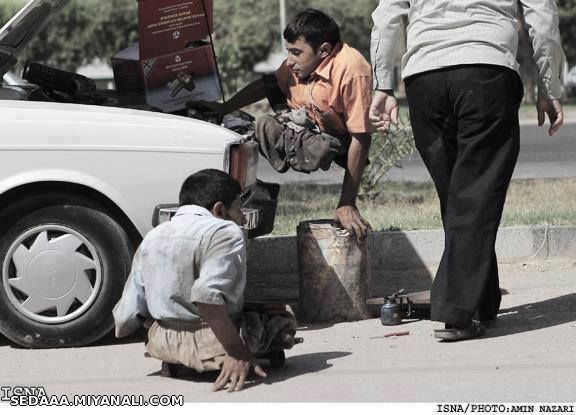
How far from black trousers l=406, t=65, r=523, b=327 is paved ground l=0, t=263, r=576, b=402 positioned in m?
0.25

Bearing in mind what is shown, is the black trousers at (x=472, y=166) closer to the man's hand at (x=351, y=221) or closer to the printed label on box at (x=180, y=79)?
the man's hand at (x=351, y=221)

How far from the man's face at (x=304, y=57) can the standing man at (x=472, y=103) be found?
749 millimetres

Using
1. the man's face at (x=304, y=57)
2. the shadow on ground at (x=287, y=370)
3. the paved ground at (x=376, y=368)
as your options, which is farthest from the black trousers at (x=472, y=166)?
the man's face at (x=304, y=57)

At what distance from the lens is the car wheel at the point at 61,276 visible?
5.92 metres

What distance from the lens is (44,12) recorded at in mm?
7023

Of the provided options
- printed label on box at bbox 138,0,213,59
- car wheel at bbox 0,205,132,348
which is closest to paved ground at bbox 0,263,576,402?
car wheel at bbox 0,205,132,348

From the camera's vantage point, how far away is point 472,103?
5797mm

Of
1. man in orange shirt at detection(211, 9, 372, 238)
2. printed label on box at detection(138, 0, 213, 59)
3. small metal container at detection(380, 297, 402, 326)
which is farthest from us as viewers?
printed label on box at detection(138, 0, 213, 59)

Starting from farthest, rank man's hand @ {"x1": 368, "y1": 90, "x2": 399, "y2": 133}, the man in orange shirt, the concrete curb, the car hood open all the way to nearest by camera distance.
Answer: the concrete curb
the car hood open
the man in orange shirt
man's hand @ {"x1": 368, "y1": 90, "x2": 399, "y2": 133}

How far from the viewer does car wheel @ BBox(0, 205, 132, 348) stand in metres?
5.92

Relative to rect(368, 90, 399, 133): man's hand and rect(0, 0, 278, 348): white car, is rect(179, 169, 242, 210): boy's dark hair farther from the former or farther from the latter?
rect(368, 90, 399, 133): man's hand

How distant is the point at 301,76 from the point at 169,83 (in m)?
0.99

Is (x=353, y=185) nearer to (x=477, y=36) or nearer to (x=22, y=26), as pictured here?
(x=477, y=36)

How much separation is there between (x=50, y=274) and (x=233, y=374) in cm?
131
